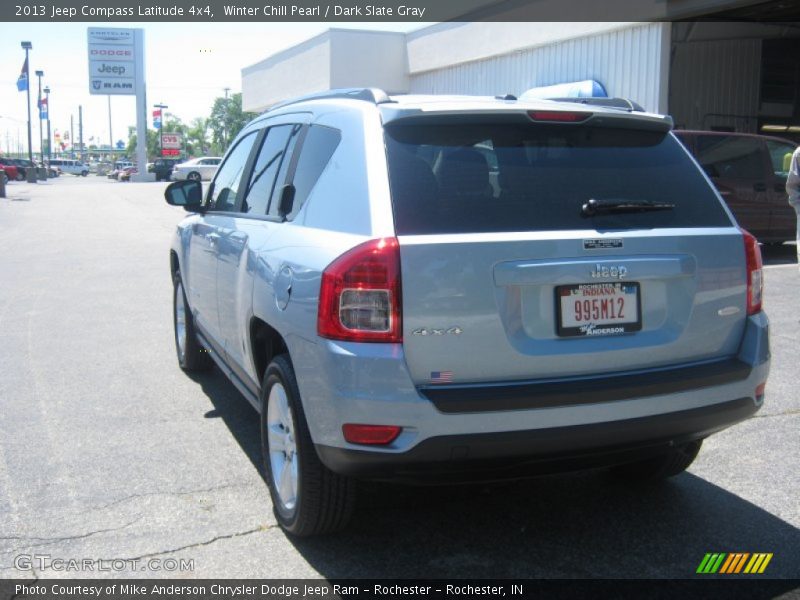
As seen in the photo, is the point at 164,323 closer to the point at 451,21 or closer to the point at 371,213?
the point at 371,213

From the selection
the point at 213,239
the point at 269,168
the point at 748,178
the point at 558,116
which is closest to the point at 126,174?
the point at 748,178

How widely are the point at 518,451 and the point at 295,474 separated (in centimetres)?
104

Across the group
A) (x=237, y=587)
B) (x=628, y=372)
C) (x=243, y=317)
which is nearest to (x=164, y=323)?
(x=243, y=317)

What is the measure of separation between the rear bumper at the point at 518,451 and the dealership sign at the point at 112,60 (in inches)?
2521

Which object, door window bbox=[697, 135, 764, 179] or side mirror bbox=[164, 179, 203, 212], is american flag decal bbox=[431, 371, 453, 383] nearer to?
side mirror bbox=[164, 179, 203, 212]

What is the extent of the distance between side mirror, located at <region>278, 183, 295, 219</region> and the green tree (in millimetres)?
109164

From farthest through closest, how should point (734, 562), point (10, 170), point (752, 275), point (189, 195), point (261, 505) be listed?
point (10, 170) < point (189, 195) < point (261, 505) < point (752, 275) < point (734, 562)

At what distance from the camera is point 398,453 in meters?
3.13

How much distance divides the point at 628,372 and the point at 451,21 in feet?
84.2

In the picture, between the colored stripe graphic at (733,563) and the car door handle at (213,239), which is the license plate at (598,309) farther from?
the car door handle at (213,239)

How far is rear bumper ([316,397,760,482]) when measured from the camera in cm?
313

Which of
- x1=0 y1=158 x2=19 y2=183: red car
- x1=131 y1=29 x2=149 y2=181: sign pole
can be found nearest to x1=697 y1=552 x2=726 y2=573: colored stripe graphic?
x1=131 y1=29 x2=149 y2=181: sign pole

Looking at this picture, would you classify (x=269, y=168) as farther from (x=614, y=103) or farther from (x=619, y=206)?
(x=619, y=206)

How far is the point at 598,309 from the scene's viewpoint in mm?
3334
